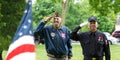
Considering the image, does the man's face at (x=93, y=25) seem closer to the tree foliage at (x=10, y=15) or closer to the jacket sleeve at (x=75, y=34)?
the jacket sleeve at (x=75, y=34)

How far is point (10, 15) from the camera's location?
13109mm

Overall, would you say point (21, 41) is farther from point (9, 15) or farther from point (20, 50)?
point (9, 15)

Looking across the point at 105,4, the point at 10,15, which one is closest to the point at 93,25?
the point at 105,4

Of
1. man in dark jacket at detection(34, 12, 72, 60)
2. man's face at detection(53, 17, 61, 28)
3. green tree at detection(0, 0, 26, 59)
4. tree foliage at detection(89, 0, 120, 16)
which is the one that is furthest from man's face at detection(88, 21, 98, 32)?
green tree at detection(0, 0, 26, 59)

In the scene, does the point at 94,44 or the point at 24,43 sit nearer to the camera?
the point at 24,43

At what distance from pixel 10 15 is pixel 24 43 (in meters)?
9.27

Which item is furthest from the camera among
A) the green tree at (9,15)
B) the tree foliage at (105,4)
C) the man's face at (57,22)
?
the green tree at (9,15)

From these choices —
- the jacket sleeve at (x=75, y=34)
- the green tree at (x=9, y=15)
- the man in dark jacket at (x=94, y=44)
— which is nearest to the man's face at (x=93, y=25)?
the man in dark jacket at (x=94, y=44)

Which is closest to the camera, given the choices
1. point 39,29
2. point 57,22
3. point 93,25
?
point 93,25

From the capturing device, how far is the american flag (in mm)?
3926

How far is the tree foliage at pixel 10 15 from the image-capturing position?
12875 mm

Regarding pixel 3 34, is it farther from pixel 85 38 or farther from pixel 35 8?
pixel 35 8

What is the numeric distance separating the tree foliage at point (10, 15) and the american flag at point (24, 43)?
889 centimetres

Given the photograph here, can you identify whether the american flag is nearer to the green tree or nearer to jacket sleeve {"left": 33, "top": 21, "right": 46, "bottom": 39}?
jacket sleeve {"left": 33, "top": 21, "right": 46, "bottom": 39}
